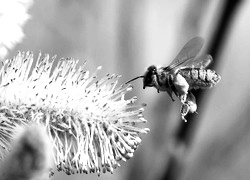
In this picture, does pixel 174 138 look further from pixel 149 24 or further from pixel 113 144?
pixel 113 144

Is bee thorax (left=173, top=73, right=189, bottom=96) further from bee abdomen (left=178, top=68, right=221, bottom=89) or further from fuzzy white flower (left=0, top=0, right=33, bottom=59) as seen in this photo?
fuzzy white flower (left=0, top=0, right=33, bottom=59)

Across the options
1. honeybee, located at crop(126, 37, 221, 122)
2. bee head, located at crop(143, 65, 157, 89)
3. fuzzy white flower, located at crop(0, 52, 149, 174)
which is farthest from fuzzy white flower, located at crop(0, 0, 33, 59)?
bee head, located at crop(143, 65, 157, 89)

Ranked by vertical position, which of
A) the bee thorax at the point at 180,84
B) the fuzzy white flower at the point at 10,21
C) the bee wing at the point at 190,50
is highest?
the fuzzy white flower at the point at 10,21

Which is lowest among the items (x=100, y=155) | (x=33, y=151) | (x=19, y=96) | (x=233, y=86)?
(x=33, y=151)

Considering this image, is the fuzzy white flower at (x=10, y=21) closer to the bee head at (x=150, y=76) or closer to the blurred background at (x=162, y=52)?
the bee head at (x=150, y=76)

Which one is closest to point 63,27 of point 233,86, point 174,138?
point 174,138

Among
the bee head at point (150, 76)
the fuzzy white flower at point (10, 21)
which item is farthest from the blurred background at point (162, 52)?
the fuzzy white flower at point (10, 21)
